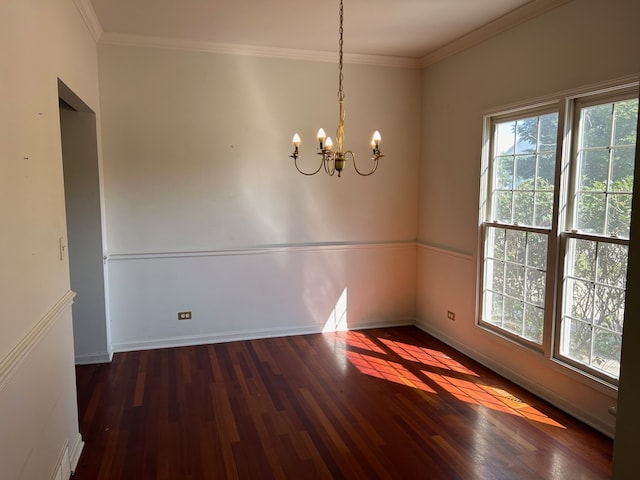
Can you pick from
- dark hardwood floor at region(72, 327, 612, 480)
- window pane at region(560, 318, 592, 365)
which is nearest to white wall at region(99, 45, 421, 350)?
dark hardwood floor at region(72, 327, 612, 480)

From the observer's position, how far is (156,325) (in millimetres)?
4449

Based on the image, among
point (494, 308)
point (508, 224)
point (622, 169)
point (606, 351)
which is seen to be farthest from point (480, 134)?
point (606, 351)

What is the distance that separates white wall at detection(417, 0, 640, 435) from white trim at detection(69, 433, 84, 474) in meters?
3.17

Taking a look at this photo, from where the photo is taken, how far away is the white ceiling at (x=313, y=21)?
3365 millimetres

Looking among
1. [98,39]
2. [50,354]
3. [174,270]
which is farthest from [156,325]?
[98,39]

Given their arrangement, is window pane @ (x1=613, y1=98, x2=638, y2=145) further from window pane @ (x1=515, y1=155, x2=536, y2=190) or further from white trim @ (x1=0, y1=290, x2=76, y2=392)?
white trim @ (x1=0, y1=290, x2=76, y2=392)

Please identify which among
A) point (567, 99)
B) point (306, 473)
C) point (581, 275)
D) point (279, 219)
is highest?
point (567, 99)

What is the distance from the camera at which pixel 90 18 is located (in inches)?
138

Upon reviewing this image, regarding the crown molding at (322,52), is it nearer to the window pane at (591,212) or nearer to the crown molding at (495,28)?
the crown molding at (495,28)

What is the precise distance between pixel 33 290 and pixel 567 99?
338 cm

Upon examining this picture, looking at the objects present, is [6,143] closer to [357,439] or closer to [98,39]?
[357,439]

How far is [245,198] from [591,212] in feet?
9.83

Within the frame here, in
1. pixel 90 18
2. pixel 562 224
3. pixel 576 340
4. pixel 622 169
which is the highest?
pixel 90 18

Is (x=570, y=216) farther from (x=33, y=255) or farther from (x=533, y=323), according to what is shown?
(x=33, y=255)
